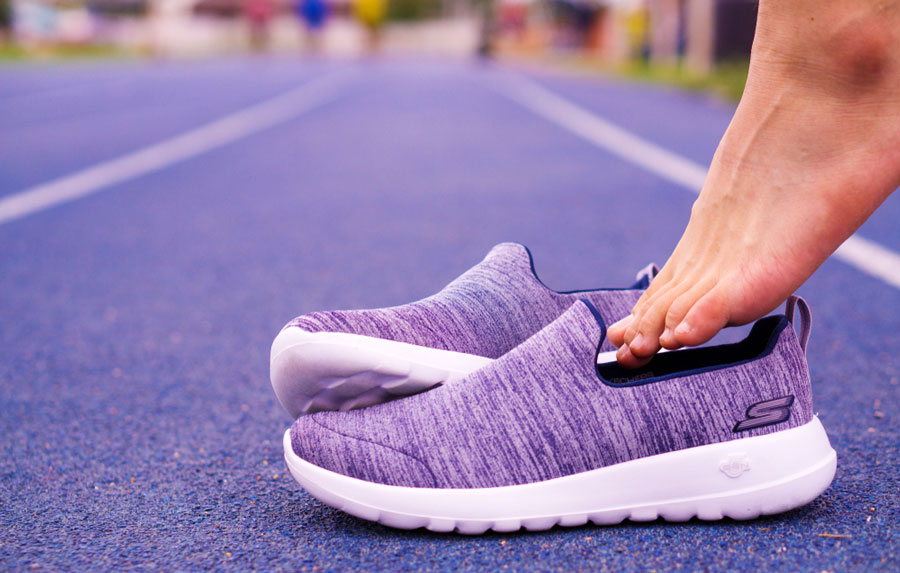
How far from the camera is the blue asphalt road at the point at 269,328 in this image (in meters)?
1.39

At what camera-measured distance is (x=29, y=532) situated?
1443mm

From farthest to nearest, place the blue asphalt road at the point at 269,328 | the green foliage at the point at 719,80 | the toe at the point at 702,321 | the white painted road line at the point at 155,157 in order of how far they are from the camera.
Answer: the green foliage at the point at 719,80 → the white painted road line at the point at 155,157 → the toe at the point at 702,321 → the blue asphalt road at the point at 269,328

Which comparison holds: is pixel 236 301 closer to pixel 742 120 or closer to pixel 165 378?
pixel 165 378

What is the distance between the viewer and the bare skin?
58.7 inches

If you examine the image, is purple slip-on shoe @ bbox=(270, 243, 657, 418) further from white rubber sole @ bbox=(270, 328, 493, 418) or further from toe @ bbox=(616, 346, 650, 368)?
toe @ bbox=(616, 346, 650, 368)

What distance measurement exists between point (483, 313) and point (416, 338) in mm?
136

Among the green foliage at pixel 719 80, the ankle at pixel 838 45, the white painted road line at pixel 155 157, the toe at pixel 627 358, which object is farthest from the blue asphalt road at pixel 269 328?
the green foliage at pixel 719 80

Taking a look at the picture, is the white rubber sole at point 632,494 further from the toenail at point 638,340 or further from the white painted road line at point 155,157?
the white painted road line at point 155,157

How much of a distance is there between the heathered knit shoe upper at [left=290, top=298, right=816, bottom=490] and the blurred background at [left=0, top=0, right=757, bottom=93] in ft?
33.9

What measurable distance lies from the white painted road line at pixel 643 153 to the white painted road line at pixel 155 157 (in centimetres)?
269

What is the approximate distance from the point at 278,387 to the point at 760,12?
3.17 ft

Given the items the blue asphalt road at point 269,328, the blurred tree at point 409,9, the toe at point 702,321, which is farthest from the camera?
the blurred tree at point 409,9

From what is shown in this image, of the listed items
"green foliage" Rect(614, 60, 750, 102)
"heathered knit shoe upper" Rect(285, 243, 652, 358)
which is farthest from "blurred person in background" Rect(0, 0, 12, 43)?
"heathered knit shoe upper" Rect(285, 243, 652, 358)

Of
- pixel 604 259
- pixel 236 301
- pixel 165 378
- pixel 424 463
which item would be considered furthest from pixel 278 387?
pixel 604 259
